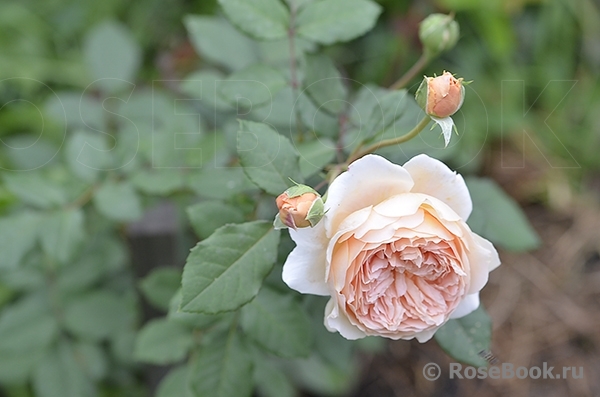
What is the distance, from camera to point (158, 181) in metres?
1.17

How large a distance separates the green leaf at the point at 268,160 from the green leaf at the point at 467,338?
32 centimetres

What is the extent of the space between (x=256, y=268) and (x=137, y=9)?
6.01 feet

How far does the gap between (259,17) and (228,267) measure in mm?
443

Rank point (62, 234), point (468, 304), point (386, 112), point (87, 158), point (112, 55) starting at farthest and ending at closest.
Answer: point (112, 55) < point (87, 158) < point (62, 234) < point (386, 112) < point (468, 304)

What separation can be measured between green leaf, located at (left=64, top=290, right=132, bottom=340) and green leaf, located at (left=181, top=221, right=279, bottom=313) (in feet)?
2.55

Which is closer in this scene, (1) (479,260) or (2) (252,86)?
(1) (479,260)

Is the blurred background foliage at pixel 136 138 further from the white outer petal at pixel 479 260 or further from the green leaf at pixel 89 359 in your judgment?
the white outer petal at pixel 479 260

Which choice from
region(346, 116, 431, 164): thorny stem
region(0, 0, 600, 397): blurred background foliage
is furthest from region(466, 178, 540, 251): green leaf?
region(346, 116, 431, 164): thorny stem

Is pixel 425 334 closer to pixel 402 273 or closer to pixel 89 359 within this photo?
pixel 402 273

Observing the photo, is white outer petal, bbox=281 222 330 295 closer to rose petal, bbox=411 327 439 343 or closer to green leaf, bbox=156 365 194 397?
rose petal, bbox=411 327 439 343

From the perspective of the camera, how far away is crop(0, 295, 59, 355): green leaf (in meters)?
1.31

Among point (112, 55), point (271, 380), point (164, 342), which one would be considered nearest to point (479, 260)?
point (164, 342)

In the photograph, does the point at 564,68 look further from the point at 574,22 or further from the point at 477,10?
the point at 477,10

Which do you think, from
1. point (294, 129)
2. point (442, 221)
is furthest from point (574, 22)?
point (442, 221)
